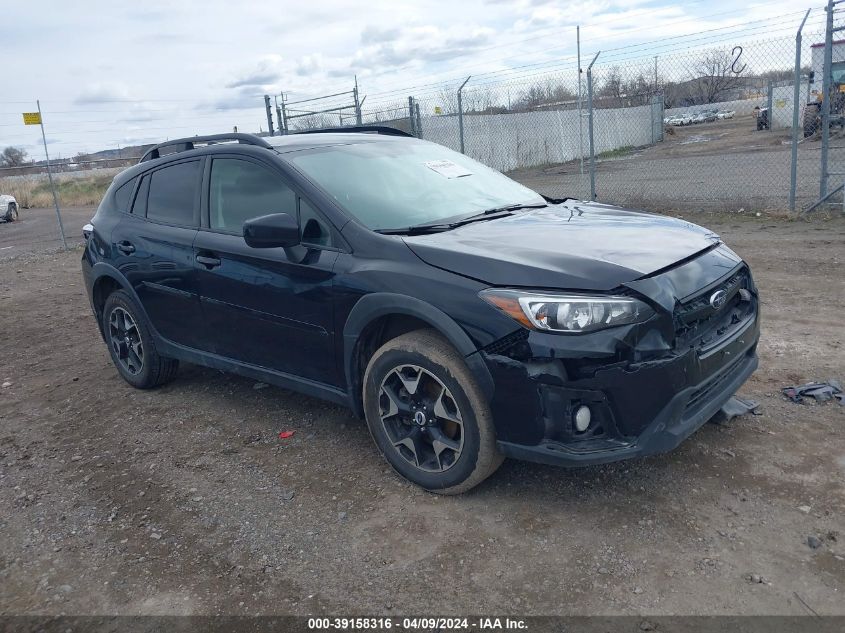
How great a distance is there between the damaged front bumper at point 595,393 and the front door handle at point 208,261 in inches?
77.3

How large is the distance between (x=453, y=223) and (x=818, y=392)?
2.38 metres

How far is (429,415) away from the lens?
3.33 metres

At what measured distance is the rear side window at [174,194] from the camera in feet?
15.0

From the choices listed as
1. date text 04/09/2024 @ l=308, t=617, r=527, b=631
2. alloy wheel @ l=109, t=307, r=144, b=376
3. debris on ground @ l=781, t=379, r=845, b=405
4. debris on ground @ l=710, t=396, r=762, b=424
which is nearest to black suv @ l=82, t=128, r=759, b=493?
alloy wheel @ l=109, t=307, r=144, b=376

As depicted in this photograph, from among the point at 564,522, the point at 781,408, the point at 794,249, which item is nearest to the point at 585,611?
the point at 564,522

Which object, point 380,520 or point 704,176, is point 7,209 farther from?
point 380,520

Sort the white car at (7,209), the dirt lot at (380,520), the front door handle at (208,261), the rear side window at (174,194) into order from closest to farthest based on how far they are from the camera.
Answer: the dirt lot at (380,520) → the front door handle at (208,261) → the rear side window at (174,194) → the white car at (7,209)

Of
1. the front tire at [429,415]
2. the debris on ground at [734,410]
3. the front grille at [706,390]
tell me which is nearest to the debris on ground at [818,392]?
the debris on ground at [734,410]

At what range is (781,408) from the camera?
404 centimetres

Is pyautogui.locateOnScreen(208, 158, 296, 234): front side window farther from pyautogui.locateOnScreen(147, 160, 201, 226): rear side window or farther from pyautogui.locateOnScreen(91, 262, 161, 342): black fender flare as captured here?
pyautogui.locateOnScreen(91, 262, 161, 342): black fender flare

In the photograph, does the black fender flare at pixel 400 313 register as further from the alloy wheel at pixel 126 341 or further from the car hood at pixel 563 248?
the alloy wheel at pixel 126 341

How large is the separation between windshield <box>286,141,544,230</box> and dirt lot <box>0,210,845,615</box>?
1.36 meters

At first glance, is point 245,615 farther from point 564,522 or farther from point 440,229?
point 440,229

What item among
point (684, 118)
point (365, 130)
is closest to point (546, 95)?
point (365, 130)
